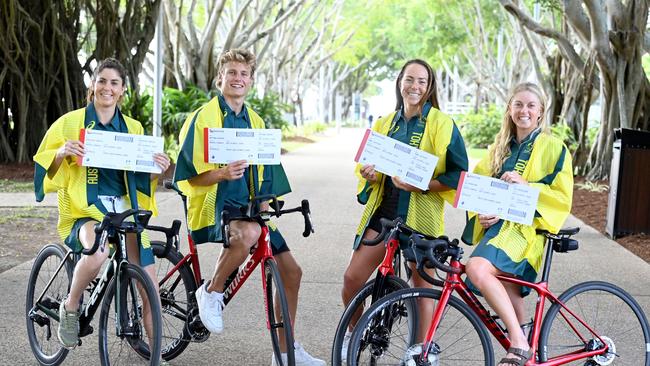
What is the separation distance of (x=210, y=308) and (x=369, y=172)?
1.14 m

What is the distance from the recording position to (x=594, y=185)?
648 inches

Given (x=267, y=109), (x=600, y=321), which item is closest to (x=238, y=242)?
(x=600, y=321)

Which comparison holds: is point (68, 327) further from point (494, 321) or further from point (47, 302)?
point (494, 321)

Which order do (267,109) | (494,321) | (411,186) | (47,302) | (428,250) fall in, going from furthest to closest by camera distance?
1. (267,109)
2. (47,302)
3. (411,186)
4. (494,321)
5. (428,250)

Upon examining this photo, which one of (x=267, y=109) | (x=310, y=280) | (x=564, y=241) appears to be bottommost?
(x=310, y=280)

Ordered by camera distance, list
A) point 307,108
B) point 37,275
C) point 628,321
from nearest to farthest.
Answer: point 628,321, point 37,275, point 307,108

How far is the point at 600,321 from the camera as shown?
200 inches

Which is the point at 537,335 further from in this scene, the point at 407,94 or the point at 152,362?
the point at 152,362

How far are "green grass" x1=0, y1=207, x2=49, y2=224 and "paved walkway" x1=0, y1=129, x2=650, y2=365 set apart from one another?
0.56 meters

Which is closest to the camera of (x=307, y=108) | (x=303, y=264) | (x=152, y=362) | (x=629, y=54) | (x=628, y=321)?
(x=152, y=362)

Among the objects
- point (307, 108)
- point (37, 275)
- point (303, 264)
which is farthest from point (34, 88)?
point (307, 108)

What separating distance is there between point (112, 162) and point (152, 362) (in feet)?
3.45

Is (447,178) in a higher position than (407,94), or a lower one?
lower

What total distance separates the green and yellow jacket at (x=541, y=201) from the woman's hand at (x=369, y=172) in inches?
27.2
